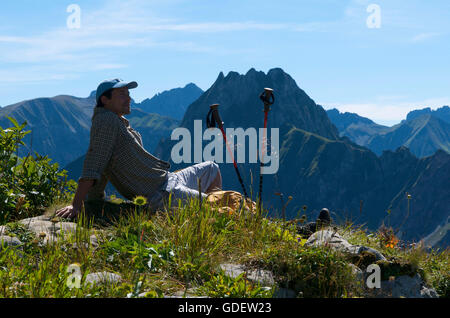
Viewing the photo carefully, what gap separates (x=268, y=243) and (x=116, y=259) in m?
1.94

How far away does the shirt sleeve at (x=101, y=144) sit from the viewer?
6.59m

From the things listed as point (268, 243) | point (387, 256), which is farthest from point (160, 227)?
point (387, 256)

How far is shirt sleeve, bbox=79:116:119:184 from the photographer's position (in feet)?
21.6

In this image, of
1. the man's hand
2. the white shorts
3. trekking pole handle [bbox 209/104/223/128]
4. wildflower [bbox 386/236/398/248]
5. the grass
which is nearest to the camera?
the grass

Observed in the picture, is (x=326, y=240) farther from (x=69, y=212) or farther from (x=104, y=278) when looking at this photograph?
(x=69, y=212)

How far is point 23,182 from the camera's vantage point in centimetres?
788

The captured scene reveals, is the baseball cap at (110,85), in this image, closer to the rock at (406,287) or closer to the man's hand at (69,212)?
the man's hand at (69,212)

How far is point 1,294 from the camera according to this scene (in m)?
3.86

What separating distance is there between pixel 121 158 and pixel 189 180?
1535 millimetres

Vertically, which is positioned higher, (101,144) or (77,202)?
(101,144)

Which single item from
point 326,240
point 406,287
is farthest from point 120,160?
point 406,287

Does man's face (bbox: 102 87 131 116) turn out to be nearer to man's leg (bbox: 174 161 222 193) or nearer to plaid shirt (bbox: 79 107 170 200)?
plaid shirt (bbox: 79 107 170 200)

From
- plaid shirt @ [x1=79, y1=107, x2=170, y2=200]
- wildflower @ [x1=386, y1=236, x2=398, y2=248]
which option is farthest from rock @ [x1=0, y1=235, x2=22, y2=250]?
wildflower @ [x1=386, y1=236, x2=398, y2=248]
